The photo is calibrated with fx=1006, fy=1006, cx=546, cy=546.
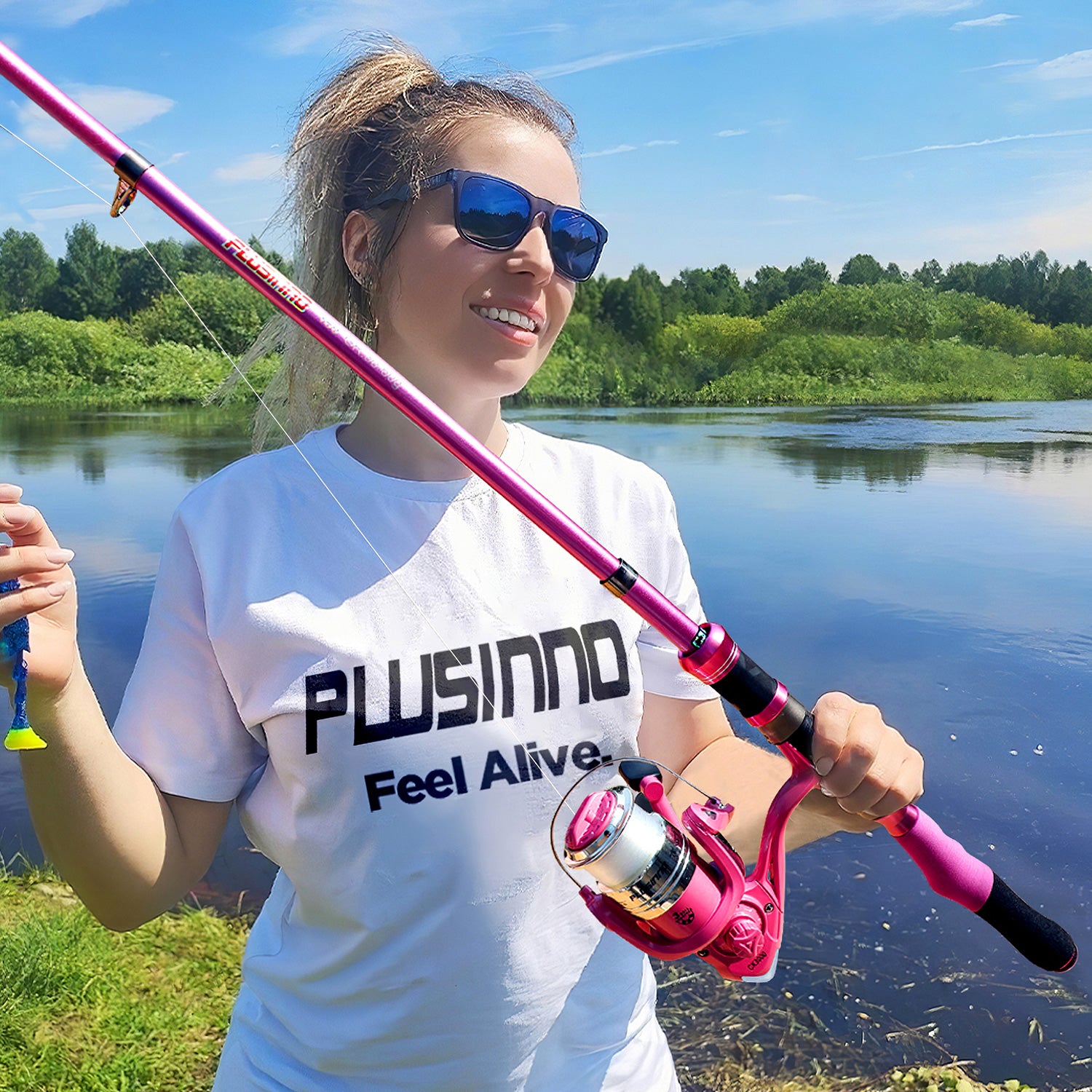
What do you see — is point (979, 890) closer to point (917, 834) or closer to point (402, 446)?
point (917, 834)

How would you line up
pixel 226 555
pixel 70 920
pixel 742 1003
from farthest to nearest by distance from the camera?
pixel 742 1003
pixel 70 920
pixel 226 555

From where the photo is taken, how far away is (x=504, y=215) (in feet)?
4.66

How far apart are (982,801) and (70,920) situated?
502 centimetres

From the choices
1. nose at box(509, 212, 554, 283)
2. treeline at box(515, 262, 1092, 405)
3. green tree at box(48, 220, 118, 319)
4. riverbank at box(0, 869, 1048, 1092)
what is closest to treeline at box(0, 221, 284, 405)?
green tree at box(48, 220, 118, 319)

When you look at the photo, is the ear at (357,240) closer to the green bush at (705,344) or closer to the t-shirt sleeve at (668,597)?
the t-shirt sleeve at (668,597)

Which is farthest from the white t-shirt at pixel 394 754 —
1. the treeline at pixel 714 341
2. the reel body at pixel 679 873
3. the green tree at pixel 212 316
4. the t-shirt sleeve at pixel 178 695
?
the treeline at pixel 714 341

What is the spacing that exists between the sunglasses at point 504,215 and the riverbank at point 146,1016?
2653 millimetres

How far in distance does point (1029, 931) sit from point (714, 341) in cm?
1583

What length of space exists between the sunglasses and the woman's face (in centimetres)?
1

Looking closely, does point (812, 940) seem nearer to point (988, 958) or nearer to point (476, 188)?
point (988, 958)

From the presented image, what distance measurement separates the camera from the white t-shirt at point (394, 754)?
1278 mm

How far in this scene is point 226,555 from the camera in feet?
4.23

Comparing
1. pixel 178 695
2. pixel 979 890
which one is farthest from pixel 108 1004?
pixel 979 890

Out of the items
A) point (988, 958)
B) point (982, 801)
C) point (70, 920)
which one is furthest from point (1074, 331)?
point (70, 920)
